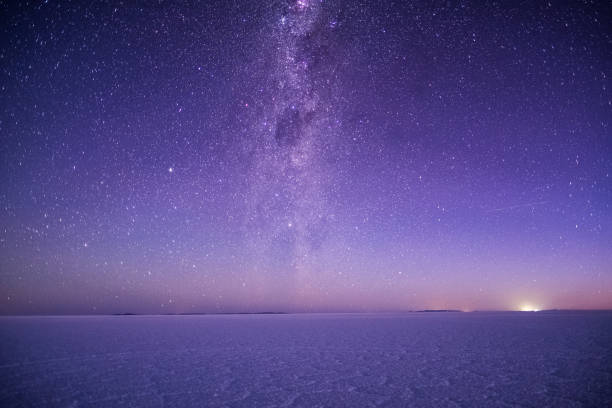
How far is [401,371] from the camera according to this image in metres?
5.43

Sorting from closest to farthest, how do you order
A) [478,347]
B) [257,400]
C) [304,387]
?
1. [257,400]
2. [304,387]
3. [478,347]

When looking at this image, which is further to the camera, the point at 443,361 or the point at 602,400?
the point at 443,361

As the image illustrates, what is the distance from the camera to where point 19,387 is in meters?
4.68

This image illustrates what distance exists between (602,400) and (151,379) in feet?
19.2

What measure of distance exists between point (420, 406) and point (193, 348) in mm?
6736


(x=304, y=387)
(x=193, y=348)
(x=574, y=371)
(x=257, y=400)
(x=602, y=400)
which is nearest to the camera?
(x=602, y=400)

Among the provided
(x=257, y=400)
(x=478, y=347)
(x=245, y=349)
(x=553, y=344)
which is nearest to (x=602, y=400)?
(x=257, y=400)

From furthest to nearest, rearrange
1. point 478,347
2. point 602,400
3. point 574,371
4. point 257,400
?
1. point 478,347
2. point 574,371
3. point 257,400
4. point 602,400

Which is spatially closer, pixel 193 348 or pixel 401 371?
pixel 401 371

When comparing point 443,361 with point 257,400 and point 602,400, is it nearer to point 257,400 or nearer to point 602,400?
point 602,400

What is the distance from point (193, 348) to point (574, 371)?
800 cm

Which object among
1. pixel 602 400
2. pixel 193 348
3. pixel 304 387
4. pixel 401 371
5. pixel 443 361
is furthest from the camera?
pixel 193 348

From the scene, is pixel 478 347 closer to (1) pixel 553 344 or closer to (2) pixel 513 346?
(2) pixel 513 346

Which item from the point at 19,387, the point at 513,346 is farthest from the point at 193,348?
the point at 513,346
